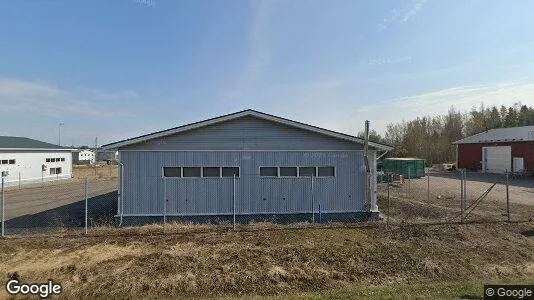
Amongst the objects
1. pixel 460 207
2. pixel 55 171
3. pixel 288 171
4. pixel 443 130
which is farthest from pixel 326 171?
pixel 443 130

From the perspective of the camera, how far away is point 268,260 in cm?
896

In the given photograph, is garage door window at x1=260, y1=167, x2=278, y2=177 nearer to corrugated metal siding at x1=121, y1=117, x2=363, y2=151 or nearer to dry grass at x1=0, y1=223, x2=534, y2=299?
corrugated metal siding at x1=121, y1=117, x2=363, y2=151

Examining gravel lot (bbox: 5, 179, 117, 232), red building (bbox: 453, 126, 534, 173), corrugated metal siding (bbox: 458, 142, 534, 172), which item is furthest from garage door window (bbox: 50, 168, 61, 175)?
corrugated metal siding (bbox: 458, 142, 534, 172)

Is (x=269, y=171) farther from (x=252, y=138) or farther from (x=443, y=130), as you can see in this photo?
(x=443, y=130)

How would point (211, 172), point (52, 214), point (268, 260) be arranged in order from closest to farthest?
point (268, 260) → point (211, 172) → point (52, 214)

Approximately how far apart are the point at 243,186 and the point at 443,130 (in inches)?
2749

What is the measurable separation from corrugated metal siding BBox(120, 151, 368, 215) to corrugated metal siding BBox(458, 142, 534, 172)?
1261 inches

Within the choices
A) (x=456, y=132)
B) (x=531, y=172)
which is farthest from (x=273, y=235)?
(x=456, y=132)

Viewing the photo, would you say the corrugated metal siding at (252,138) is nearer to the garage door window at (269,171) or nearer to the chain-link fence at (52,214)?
the garage door window at (269,171)

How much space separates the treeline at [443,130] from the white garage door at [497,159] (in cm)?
1475

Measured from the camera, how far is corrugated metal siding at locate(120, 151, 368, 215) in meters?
13.8

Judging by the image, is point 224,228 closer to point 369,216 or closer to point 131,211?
point 131,211

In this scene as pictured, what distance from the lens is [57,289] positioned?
740 centimetres

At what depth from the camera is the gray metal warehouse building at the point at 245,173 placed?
545 inches
